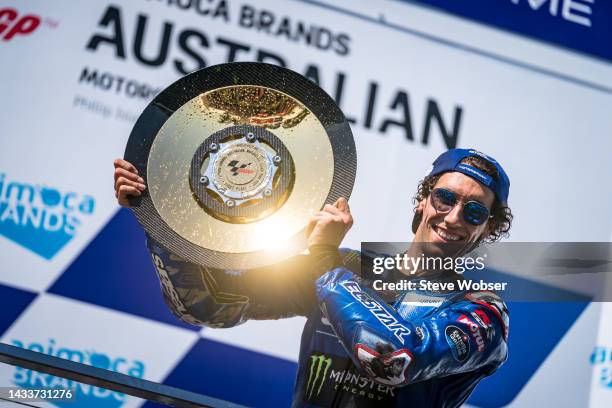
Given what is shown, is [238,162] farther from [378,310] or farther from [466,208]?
[466,208]

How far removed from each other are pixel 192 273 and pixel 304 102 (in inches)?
24.7

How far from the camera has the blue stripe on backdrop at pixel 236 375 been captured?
286 centimetres

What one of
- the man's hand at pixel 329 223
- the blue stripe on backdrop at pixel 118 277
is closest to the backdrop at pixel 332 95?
the blue stripe on backdrop at pixel 118 277

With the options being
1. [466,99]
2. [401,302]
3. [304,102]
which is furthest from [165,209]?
[466,99]

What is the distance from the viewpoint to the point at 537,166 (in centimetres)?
312

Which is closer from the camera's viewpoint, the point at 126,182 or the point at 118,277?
the point at 126,182

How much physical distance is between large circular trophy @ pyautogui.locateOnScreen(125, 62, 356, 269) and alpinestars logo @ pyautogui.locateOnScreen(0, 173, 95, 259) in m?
0.84

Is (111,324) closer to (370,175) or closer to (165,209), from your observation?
(165,209)

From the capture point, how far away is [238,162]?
218cm

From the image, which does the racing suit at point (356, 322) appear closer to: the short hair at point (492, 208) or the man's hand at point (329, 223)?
the man's hand at point (329, 223)

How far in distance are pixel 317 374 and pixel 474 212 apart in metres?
0.71

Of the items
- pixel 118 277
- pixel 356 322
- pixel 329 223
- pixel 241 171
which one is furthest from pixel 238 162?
pixel 118 277

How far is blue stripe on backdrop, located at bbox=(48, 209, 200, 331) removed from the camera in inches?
113

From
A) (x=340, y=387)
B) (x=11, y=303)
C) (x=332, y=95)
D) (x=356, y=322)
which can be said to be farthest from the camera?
(x=332, y=95)
